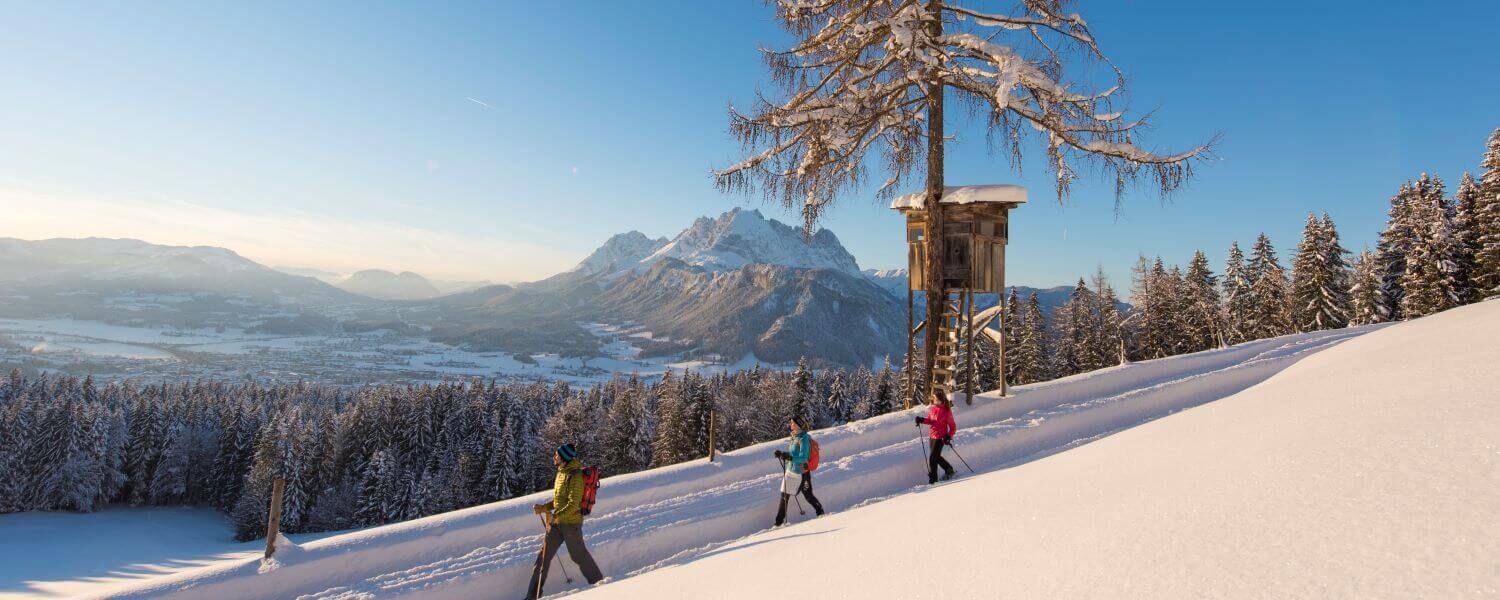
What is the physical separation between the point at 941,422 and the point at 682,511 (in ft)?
13.1

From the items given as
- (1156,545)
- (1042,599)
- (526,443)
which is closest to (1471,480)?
(1156,545)

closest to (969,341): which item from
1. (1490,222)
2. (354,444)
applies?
(1490,222)

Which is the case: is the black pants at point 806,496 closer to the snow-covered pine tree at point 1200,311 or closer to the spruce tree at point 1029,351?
the spruce tree at point 1029,351

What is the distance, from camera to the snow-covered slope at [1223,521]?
260 cm

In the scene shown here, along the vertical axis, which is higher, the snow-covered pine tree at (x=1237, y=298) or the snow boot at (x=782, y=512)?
the snow-covered pine tree at (x=1237, y=298)

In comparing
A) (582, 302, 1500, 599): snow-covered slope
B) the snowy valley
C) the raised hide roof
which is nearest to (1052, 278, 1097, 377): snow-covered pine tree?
the snowy valley

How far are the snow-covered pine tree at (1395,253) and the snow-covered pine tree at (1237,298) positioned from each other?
317 inches

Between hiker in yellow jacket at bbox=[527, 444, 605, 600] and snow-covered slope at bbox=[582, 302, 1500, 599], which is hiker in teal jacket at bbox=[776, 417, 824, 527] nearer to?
snow-covered slope at bbox=[582, 302, 1500, 599]

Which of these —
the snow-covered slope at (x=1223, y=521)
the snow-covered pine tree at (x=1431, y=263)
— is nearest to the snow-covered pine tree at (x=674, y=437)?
the snow-covered slope at (x=1223, y=521)

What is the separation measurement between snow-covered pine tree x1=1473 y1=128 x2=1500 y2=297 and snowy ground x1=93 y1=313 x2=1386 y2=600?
26251 millimetres

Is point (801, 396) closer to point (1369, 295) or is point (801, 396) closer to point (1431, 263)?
point (1369, 295)

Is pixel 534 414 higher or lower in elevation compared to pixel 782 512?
lower

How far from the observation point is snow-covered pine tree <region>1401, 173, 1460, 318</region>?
3005cm

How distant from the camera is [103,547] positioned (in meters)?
46.7
